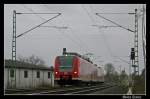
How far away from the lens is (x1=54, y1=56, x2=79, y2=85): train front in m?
29.7

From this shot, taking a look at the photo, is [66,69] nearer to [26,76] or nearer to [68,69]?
[68,69]

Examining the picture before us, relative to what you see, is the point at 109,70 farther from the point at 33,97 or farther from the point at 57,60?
the point at 33,97

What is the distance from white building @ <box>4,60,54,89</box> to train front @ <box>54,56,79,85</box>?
14.7 ft

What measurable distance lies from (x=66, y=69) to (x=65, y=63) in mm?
474

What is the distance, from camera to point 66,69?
1185 inches

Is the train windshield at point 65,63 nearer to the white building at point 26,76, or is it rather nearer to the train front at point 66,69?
the train front at point 66,69

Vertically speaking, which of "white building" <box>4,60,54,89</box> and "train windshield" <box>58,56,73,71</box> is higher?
"train windshield" <box>58,56,73,71</box>

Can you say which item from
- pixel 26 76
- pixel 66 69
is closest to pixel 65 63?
pixel 66 69

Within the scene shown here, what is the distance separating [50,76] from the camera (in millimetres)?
45562

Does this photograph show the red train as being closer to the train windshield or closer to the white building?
the train windshield

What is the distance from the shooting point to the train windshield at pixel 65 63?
30.1 meters

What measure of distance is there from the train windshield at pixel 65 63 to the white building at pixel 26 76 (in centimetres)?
484

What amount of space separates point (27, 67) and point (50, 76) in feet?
22.0

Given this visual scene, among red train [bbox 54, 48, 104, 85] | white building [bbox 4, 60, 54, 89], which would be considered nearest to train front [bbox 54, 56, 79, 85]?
red train [bbox 54, 48, 104, 85]
